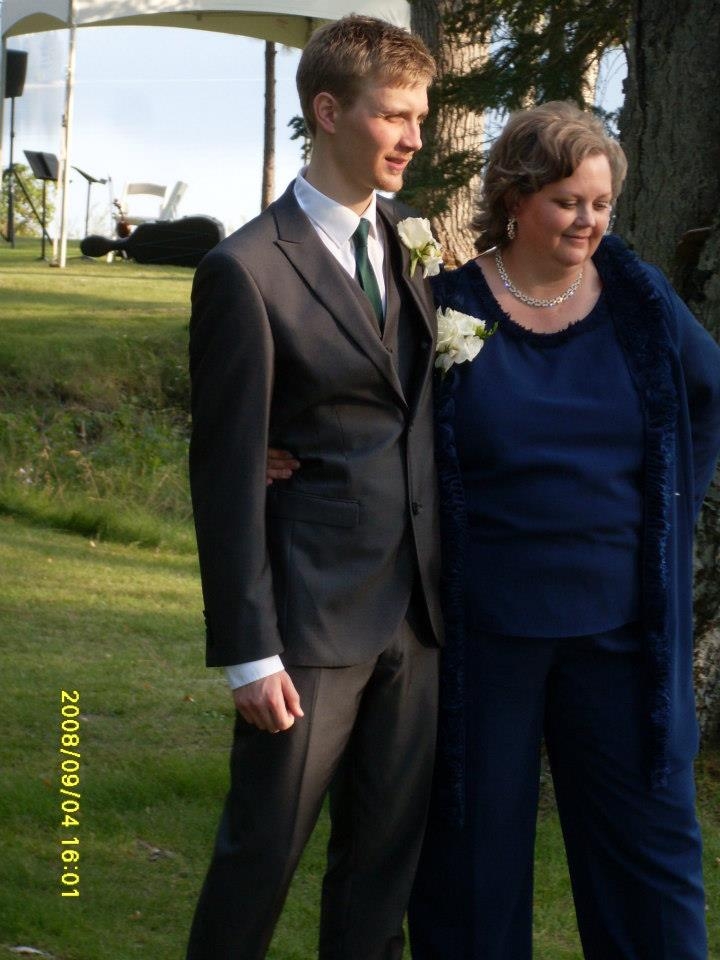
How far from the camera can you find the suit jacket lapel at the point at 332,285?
2318mm

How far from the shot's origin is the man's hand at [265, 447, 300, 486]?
2336 millimetres

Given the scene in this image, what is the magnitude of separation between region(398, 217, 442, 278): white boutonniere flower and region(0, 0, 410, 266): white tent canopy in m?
8.37

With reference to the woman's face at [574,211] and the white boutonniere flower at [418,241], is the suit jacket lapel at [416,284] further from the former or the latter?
the woman's face at [574,211]

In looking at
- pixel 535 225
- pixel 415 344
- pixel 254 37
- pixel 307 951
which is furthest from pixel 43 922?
pixel 254 37

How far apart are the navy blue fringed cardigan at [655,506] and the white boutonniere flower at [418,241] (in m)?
0.10

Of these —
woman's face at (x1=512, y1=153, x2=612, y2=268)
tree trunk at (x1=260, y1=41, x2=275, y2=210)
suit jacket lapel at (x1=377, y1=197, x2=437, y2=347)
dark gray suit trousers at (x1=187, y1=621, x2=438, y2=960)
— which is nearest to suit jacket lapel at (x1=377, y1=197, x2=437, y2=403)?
suit jacket lapel at (x1=377, y1=197, x2=437, y2=347)

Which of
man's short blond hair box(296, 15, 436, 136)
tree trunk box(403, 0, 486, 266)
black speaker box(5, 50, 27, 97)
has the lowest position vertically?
man's short blond hair box(296, 15, 436, 136)

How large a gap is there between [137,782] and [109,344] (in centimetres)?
696

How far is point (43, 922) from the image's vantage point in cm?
321

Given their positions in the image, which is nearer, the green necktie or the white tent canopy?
the green necktie

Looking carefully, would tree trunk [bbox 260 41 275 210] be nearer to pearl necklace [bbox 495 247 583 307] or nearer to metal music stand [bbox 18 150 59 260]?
metal music stand [bbox 18 150 59 260]

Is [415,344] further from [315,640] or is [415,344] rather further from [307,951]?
[307,951]

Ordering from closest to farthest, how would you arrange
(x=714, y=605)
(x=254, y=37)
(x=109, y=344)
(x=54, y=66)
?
1. (x=714, y=605)
2. (x=109, y=344)
3. (x=254, y=37)
4. (x=54, y=66)

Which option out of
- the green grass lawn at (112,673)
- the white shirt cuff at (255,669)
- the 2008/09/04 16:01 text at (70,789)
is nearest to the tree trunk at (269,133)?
the green grass lawn at (112,673)
